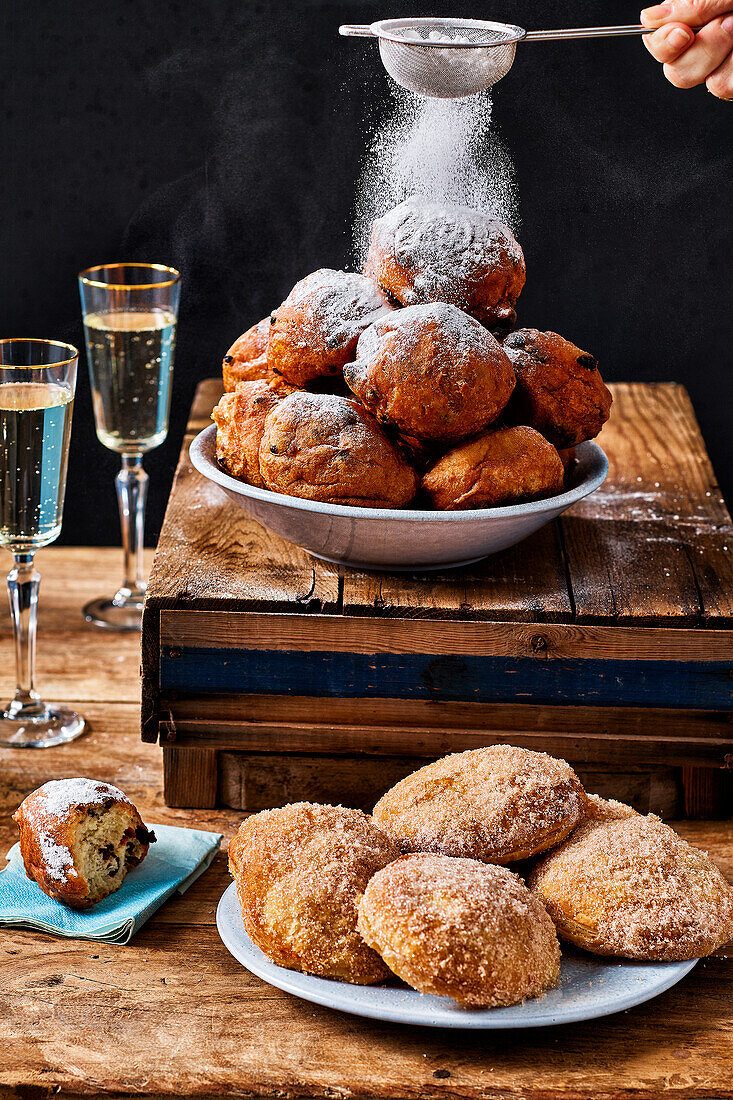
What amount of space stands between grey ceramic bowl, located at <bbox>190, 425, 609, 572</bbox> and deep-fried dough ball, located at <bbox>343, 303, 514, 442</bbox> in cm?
8

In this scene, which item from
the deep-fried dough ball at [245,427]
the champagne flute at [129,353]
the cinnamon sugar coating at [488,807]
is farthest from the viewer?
the champagne flute at [129,353]

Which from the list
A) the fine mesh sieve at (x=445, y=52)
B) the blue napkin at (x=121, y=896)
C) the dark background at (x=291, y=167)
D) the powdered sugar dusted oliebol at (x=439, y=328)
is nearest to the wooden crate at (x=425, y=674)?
the blue napkin at (x=121, y=896)

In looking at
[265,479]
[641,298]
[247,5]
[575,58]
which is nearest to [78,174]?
[247,5]

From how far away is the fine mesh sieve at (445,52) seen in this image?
1158 mm

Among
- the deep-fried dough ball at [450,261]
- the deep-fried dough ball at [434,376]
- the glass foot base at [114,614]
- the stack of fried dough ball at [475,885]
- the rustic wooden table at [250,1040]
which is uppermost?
the deep-fried dough ball at [450,261]

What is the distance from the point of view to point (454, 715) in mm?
1111

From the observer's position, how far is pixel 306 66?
5.91ft

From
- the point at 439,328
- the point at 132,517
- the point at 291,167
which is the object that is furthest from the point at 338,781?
the point at 291,167

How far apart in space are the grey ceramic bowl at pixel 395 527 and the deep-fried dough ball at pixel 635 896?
0.29 meters

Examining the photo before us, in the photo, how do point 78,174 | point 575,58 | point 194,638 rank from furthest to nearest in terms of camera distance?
point 78,174
point 575,58
point 194,638

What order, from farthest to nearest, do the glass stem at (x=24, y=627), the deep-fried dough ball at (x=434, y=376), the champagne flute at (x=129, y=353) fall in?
the champagne flute at (x=129, y=353)
the glass stem at (x=24, y=627)
the deep-fried dough ball at (x=434, y=376)

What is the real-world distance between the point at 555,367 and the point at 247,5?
3.24 feet

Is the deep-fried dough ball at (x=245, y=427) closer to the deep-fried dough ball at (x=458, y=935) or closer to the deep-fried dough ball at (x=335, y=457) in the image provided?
the deep-fried dough ball at (x=335, y=457)

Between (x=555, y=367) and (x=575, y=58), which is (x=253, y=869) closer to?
(x=555, y=367)
